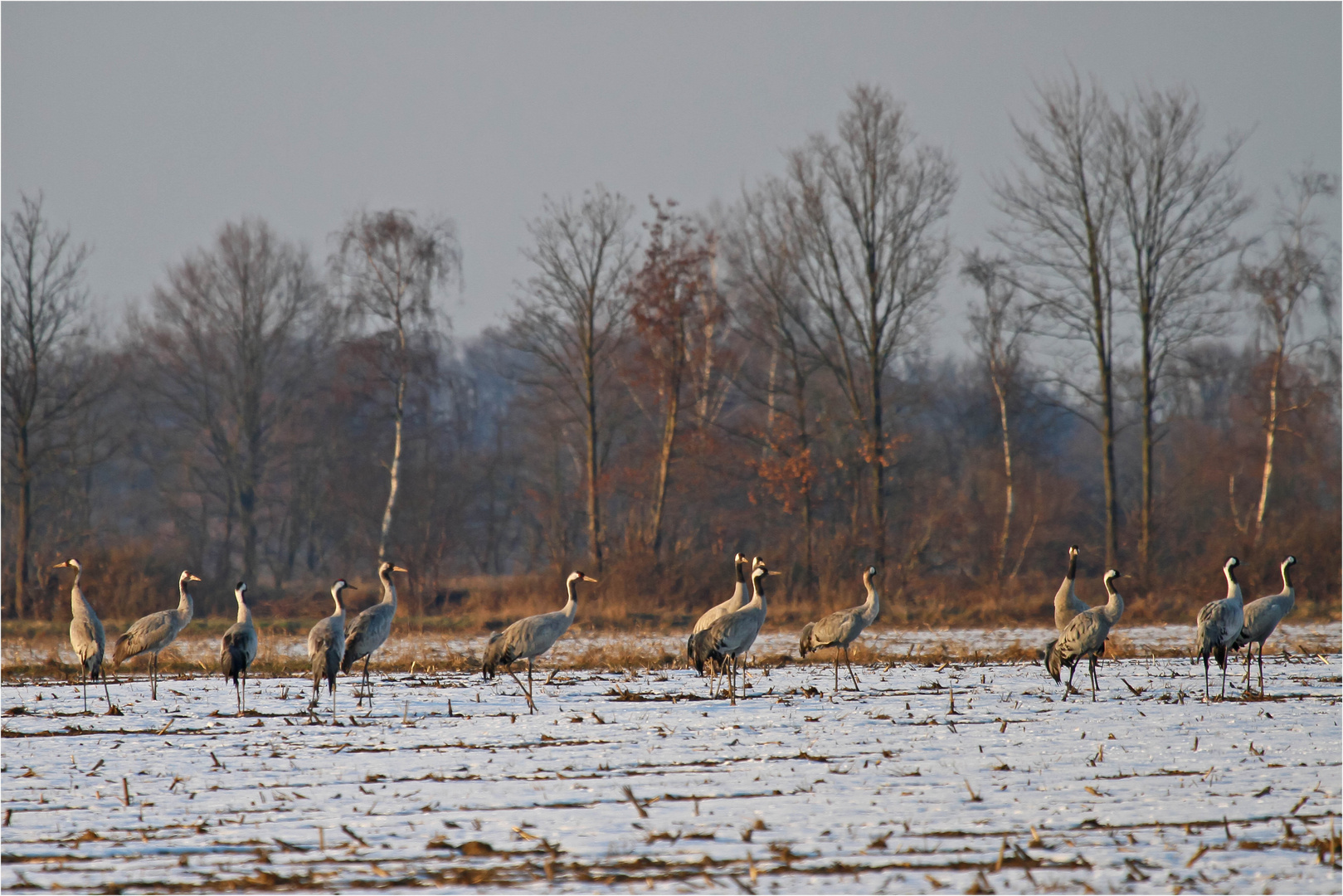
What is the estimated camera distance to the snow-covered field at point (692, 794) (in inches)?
233

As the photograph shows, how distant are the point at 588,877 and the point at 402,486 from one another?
4463 cm

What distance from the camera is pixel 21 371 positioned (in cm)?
3372

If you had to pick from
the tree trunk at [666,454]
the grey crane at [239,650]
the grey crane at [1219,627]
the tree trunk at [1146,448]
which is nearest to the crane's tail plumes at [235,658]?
the grey crane at [239,650]

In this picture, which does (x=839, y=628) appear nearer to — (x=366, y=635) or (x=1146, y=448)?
(x=366, y=635)

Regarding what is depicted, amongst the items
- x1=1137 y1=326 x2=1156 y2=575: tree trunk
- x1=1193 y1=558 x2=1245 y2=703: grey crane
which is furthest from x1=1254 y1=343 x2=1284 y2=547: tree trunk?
x1=1193 y1=558 x2=1245 y2=703: grey crane

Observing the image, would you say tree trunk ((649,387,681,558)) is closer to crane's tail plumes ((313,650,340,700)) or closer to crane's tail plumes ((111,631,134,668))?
crane's tail plumes ((111,631,134,668))

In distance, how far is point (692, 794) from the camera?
25.5 feet

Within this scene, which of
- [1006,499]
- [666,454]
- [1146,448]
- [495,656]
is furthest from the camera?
[1006,499]

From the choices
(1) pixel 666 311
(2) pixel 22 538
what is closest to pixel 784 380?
(1) pixel 666 311

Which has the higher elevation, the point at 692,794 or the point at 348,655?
the point at 348,655

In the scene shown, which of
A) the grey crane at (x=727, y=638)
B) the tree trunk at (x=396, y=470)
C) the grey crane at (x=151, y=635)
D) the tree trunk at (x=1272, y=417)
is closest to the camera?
the grey crane at (x=727, y=638)

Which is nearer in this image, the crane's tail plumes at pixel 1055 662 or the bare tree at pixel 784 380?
the crane's tail plumes at pixel 1055 662

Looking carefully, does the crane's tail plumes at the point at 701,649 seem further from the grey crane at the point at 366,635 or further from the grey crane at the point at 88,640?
the grey crane at the point at 88,640

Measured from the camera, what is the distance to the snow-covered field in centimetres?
592
